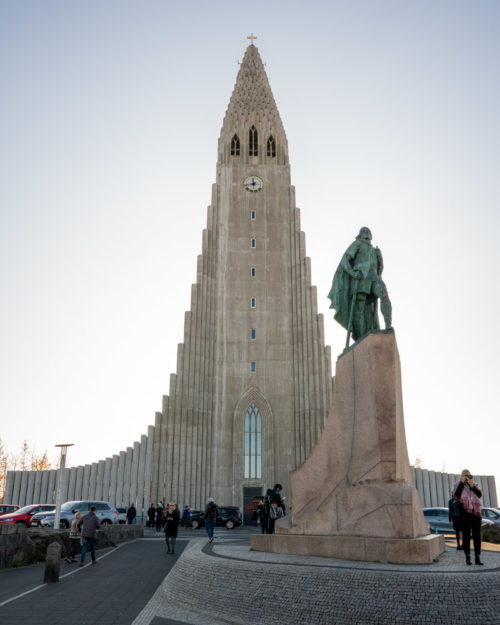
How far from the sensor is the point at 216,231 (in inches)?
1748

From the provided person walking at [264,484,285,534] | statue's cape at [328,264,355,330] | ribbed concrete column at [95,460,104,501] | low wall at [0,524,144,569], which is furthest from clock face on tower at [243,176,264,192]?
statue's cape at [328,264,355,330]

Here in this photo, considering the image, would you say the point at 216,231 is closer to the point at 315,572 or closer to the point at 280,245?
the point at 280,245

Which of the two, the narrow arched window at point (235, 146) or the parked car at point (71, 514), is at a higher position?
the narrow arched window at point (235, 146)

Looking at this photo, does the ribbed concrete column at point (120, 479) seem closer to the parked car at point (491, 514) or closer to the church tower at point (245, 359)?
the church tower at point (245, 359)

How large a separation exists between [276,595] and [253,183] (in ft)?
136

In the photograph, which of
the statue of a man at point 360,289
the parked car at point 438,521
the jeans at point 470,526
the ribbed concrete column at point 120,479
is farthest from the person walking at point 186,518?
the jeans at point 470,526

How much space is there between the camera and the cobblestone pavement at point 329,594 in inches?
222

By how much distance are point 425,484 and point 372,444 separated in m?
36.6

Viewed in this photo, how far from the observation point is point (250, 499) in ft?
125

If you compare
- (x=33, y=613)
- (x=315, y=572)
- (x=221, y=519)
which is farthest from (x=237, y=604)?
(x=221, y=519)

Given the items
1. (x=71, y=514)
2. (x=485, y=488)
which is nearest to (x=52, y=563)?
(x=71, y=514)

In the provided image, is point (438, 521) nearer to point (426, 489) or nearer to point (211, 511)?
point (211, 511)

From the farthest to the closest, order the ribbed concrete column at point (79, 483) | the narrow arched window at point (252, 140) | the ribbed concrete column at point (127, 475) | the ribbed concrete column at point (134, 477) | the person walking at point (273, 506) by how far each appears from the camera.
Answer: the narrow arched window at point (252, 140)
the ribbed concrete column at point (79, 483)
the ribbed concrete column at point (127, 475)
the ribbed concrete column at point (134, 477)
the person walking at point (273, 506)

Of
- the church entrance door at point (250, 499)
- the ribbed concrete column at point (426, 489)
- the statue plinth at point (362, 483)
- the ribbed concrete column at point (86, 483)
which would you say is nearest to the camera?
the statue plinth at point (362, 483)
